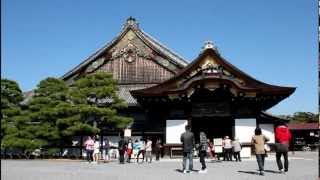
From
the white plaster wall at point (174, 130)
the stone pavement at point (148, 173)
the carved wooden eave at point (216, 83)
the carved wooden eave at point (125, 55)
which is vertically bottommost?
the stone pavement at point (148, 173)

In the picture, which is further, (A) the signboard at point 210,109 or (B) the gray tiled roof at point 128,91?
(B) the gray tiled roof at point 128,91

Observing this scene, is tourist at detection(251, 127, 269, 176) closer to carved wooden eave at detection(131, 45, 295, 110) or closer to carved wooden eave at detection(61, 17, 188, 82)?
carved wooden eave at detection(131, 45, 295, 110)

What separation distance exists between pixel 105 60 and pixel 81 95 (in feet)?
32.8

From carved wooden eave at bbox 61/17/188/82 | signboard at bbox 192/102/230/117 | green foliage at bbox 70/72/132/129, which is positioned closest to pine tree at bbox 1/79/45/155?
green foliage at bbox 70/72/132/129

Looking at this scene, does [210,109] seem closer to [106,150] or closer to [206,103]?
[206,103]

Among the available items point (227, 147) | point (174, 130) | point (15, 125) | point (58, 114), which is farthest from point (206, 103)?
point (15, 125)

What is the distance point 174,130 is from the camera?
92.3 feet

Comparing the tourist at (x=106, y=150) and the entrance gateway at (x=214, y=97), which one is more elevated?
the entrance gateway at (x=214, y=97)

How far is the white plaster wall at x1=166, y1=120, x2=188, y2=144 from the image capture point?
2798 centimetres

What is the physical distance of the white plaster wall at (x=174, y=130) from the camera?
91.8 ft

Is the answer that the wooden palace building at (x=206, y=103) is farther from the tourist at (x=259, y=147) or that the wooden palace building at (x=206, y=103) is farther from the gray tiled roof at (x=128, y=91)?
the tourist at (x=259, y=147)

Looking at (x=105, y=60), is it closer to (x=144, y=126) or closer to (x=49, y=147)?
(x=144, y=126)

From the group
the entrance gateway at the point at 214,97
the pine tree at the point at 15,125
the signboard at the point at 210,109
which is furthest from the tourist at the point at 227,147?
the pine tree at the point at 15,125

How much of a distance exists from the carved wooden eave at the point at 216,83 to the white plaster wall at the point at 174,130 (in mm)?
1755
